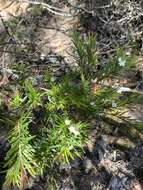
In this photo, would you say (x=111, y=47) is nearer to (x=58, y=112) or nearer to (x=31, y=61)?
(x=31, y=61)

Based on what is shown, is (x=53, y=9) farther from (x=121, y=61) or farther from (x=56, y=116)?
(x=56, y=116)

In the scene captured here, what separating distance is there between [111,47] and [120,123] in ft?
2.89

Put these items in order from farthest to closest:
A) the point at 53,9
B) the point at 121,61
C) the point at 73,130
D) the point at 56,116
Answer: the point at 53,9
the point at 121,61
the point at 56,116
the point at 73,130

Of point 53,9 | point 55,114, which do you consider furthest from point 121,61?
point 53,9

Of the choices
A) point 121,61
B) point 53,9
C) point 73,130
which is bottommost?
point 73,130

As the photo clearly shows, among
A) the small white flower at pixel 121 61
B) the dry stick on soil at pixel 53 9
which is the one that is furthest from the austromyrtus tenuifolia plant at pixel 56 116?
the dry stick on soil at pixel 53 9

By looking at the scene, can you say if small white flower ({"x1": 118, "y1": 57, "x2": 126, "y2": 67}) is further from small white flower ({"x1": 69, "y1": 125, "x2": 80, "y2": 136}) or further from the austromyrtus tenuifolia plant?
small white flower ({"x1": 69, "y1": 125, "x2": 80, "y2": 136})

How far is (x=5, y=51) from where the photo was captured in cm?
355

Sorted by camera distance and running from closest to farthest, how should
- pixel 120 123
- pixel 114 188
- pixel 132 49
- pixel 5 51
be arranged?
pixel 114 188 → pixel 120 123 → pixel 5 51 → pixel 132 49

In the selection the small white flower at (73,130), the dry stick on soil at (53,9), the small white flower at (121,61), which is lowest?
the small white flower at (73,130)

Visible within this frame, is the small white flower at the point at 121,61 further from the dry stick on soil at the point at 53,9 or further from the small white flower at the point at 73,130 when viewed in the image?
the dry stick on soil at the point at 53,9

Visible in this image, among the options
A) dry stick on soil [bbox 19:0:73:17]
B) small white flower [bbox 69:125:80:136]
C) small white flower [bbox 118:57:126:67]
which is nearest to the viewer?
small white flower [bbox 69:125:80:136]

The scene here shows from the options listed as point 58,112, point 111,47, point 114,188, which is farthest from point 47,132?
point 111,47

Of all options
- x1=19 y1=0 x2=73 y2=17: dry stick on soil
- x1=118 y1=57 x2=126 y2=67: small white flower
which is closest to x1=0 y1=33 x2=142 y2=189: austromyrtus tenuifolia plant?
x1=118 y1=57 x2=126 y2=67: small white flower
